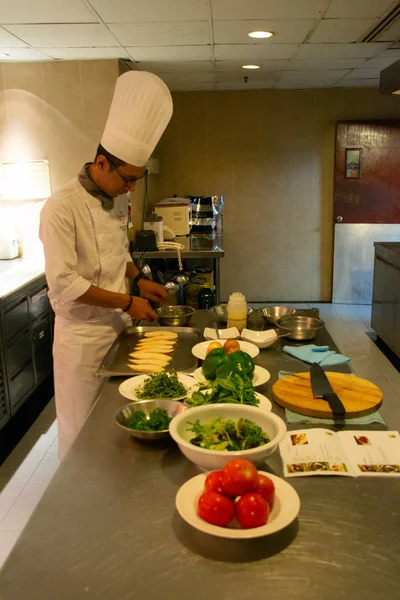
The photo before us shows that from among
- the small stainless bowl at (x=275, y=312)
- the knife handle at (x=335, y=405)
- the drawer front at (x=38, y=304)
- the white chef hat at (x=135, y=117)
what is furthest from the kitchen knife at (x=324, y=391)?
the drawer front at (x=38, y=304)

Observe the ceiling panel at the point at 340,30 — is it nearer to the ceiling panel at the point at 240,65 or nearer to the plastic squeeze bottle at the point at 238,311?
the ceiling panel at the point at 240,65

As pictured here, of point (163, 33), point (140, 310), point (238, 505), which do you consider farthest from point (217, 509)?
point (163, 33)

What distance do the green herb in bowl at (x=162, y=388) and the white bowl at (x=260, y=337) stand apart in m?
0.48

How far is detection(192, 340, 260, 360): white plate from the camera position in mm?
1847

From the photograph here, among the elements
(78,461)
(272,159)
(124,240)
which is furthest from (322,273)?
(78,461)

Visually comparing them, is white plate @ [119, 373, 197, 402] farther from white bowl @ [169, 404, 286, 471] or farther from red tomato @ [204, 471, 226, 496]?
red tomato @ [204, 471, 226, 496]

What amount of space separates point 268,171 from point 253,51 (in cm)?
209

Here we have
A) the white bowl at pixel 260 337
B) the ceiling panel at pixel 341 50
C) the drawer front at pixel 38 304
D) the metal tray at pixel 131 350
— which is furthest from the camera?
the ceiling panel at pixel 341 50

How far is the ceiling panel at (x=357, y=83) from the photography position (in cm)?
524

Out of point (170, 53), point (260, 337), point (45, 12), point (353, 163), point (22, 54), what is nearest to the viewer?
point (260, 337)

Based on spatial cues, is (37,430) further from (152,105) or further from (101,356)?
(152,105)

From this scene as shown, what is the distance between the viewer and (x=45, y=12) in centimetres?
278

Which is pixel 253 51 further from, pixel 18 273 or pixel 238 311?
pixel 238 311

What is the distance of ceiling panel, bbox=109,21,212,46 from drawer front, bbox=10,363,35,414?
6.67ft
